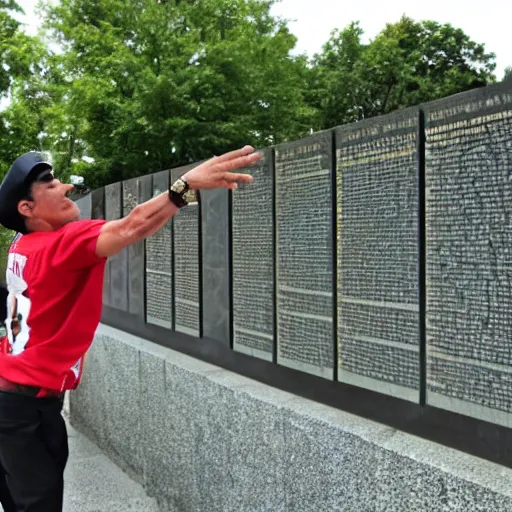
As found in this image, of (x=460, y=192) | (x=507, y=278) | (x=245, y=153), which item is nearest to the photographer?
(x=507, y=278)

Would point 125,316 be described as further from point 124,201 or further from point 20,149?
point 20,149

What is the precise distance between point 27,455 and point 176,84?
40.3 ft

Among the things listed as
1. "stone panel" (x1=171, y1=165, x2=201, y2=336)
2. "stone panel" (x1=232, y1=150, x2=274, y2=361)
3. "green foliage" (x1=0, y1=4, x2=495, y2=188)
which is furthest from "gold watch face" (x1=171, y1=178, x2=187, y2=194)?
"green foliage" (x1=0, y1=4, x2=495, y2=188)

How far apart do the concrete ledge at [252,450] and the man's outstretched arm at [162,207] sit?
3.50 ft

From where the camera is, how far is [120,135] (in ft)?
50.0

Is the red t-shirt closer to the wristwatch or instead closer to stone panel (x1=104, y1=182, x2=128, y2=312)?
the wristwatch

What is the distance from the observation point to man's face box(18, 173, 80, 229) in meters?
2.54

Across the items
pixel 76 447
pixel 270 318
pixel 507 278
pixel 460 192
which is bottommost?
pixel 76 447

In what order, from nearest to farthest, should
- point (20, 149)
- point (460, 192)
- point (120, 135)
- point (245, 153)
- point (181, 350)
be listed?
point (460, 192) < point (245, 153) < point (181, 350) < point (120, 135) < point (20, 149)

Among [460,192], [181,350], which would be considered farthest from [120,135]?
[460,192]

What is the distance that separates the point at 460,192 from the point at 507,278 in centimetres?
33

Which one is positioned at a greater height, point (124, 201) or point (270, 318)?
point (124, 201)

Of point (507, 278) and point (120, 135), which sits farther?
point (120, 135)

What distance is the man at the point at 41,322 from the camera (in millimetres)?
2396
